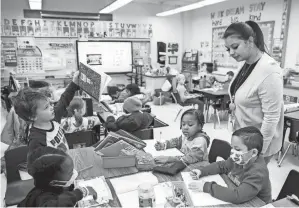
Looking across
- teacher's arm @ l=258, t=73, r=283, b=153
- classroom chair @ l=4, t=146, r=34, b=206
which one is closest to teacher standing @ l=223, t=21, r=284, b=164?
teacher's arm @ l=258, t=73, r=283, b=153

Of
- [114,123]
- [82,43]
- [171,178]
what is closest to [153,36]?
[82,43]

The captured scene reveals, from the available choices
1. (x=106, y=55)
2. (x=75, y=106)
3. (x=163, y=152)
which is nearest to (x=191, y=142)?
(x=163, y=152)

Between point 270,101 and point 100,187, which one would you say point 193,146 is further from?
point 100,187

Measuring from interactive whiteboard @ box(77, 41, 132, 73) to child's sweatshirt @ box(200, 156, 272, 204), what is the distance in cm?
644

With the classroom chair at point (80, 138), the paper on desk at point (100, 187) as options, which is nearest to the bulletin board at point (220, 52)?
the classroom chair at point (80, 138)

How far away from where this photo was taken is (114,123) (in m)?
2.70

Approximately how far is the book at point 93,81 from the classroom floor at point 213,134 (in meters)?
0.79

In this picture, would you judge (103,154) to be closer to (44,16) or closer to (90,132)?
(90,132)

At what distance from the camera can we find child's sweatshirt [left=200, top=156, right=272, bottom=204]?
3.84ft

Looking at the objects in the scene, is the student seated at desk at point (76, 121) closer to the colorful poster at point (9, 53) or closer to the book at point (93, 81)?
the book at point (93, 81)

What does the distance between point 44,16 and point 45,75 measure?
163 centimetres

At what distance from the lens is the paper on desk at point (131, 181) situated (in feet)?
4.22

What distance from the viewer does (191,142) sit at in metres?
1.79

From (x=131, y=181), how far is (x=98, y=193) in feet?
0.69
